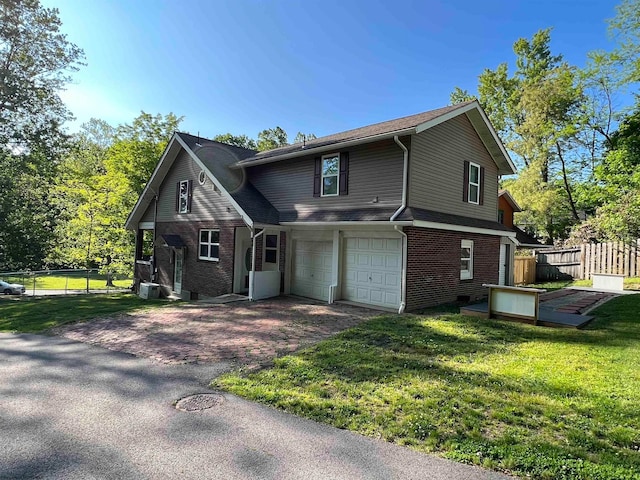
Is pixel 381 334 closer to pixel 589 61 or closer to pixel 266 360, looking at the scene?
pixel 266 360

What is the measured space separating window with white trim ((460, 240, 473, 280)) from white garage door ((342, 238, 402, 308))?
10.9 ft

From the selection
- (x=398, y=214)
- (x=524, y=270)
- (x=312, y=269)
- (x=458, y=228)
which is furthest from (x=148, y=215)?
(x=524, y=270)

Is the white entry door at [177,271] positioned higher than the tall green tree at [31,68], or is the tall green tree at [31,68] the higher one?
the tall green tree at [31,68]

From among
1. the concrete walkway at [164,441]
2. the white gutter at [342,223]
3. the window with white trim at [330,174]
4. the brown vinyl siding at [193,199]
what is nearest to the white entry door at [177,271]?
the brown vinyl siding at [193,199]

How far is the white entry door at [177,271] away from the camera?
1736cm

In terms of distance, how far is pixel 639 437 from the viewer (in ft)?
12.4

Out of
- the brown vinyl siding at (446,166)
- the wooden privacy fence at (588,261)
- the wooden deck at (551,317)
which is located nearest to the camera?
the wooden deck at (551,317)

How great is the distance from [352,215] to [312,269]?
3.04 metres

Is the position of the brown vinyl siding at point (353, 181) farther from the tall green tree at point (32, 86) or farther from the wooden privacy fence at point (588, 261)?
the tall green tree at point (32, 86)

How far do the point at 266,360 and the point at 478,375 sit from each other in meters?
3.46

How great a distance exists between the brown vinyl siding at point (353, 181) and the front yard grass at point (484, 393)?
4.95 metres

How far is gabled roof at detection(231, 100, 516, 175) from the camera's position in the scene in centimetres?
1118

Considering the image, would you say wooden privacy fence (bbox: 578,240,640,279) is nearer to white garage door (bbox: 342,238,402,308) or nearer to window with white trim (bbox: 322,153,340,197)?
white garage door (bbox: 342,238,402,308)

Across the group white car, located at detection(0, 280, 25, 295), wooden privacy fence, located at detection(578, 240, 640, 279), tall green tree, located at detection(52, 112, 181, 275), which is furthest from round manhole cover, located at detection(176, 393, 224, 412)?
white car, located at detection(0, 280, 25, 295)
